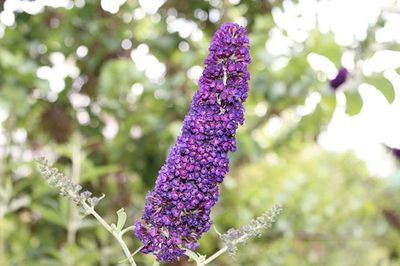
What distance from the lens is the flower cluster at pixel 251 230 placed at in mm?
1000

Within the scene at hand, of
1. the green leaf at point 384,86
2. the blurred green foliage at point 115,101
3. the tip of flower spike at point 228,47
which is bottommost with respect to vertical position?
the tip of flower spike at point 228,47

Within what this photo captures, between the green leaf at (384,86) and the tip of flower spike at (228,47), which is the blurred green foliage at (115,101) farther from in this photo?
the tip of flower spike at (228,47)

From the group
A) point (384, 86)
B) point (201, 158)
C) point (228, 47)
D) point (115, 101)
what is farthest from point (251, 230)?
point (115, 101)

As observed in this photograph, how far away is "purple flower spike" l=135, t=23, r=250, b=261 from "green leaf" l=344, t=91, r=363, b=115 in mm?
954

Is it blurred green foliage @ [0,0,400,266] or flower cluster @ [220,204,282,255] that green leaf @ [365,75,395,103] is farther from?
flower cluster @ [220,204,282,255]

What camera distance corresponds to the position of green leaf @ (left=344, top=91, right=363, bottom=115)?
1.89m

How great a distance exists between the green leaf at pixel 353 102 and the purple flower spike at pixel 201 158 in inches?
37.6

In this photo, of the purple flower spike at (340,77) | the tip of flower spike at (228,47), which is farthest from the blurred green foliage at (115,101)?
the tip of flower spike at (228,47)

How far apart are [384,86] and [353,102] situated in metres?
0.13

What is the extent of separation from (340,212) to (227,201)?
1.12 metres

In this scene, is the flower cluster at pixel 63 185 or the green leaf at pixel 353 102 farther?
the green leaf at pixel 353 102

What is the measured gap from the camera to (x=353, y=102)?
1.91 m

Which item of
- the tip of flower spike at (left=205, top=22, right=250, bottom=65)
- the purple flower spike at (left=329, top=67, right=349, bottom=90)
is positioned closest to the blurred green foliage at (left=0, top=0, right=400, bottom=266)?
the purple flower spike at (left=329, top=67, right=349, bottom=90)

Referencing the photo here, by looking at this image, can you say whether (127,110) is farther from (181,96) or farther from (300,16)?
(300,16)
